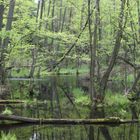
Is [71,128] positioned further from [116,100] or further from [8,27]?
[8,27]

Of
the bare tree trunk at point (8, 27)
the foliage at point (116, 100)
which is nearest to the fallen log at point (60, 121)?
the foliage at point (116, 100)

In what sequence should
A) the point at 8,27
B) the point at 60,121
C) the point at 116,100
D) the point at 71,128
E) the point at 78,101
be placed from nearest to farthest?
the point at 71,128
the point at 60,121
the point at 116,100
the point at 78,101
the point at 8,27

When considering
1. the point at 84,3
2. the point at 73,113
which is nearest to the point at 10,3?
the point at 84,3

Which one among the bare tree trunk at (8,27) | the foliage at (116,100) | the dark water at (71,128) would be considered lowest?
the dark water at (71,128)

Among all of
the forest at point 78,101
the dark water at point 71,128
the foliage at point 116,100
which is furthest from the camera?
the foliage at point 116,100

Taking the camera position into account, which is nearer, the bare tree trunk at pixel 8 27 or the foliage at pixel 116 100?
the foliage at pixel 116 100

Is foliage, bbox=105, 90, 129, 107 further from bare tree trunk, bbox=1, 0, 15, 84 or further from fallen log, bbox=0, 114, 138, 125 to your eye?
bare tree trunk, bbox=1, 0, 15, 84

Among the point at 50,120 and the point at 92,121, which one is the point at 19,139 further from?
the point at 92,121

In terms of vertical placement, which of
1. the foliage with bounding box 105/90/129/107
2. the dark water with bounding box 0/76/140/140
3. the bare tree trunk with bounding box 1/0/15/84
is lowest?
the dark water with bounding box 0/76/140/140

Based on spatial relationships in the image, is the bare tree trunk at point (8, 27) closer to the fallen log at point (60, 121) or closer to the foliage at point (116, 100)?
the foliage at point (116, 100)

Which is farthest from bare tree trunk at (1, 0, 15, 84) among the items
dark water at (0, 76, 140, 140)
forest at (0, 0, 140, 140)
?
dark water at (0, 76, 140, 140)

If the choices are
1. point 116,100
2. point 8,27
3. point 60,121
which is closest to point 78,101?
point 116,100

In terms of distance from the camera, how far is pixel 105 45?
24844 mm

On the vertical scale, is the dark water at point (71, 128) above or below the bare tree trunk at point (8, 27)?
below
